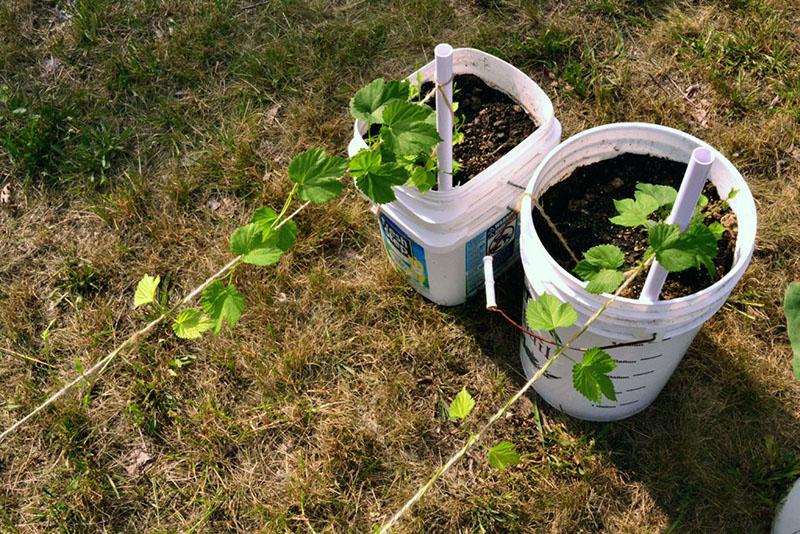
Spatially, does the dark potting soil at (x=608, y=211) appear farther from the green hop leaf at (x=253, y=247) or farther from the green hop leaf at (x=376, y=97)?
the green hop leaf at (x=253, y=247)

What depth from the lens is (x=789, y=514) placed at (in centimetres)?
172

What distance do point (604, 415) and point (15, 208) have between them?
81.6 inches

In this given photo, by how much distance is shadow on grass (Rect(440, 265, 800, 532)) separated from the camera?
1901 millimetres

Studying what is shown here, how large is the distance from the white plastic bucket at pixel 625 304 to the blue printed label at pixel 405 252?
0.33 meters

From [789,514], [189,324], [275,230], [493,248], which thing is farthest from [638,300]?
[189,324]

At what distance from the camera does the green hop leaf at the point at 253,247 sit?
1.59 metres

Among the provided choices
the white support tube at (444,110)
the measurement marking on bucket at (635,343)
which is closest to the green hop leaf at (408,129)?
the white support tube at (444,110)

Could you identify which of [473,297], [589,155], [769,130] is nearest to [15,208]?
[473,297]

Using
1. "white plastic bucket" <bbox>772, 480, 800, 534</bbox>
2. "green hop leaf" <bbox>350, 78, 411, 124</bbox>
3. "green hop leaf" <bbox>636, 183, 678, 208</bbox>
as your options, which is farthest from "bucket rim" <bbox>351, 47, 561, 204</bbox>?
"white plastic bucket" <bbox>772, 480, 800, 534</bbox>

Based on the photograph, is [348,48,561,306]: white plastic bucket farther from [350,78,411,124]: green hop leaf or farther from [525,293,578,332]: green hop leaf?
[525,293,578,332]: green hop leaf

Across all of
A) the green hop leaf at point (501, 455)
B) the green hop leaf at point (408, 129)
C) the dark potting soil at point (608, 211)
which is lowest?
the green hop leaf at point (501, 455)

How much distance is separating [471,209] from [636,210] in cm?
44

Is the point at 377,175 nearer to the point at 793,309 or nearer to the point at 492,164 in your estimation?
the point at 492,164

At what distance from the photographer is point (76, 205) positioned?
8.33 feet
